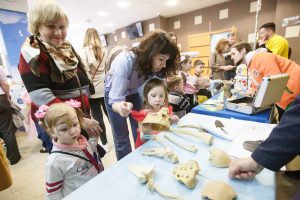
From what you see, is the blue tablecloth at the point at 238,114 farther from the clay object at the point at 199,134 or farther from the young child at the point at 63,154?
the young child at the point at 63,154

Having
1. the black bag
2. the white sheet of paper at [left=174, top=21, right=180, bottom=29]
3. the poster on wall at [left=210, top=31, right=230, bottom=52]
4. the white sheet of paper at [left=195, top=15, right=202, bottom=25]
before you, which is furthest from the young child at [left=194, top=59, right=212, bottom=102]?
the white sheet of paper at [left=174, top=21, right=180, bottom=29]

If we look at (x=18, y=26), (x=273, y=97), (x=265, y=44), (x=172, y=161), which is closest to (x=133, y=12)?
(x=18, y=26)

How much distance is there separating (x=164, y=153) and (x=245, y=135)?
496 mm

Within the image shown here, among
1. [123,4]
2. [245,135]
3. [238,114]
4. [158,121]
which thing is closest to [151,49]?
[158,121]

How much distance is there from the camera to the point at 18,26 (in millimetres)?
3268

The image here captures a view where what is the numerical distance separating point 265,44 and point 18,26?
166 inches

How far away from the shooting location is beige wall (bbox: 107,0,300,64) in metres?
4.01

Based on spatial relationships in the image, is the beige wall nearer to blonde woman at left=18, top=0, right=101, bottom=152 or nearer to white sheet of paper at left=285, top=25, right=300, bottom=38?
white sheet of paper at left=285, top=25, right=300, bottom=38

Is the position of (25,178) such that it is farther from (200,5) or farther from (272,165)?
(200,5)

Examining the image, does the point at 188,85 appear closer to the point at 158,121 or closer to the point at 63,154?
the point at 158,121

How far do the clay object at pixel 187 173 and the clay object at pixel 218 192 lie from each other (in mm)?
53

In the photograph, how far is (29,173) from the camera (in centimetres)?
209

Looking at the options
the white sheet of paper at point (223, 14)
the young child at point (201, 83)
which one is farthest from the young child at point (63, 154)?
the white sheet of paper at point (223, 14)

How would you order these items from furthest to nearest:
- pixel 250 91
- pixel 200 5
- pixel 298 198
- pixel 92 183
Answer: pixel 200 5 < pixel 250 91 < pixel 92 183 < pixel 298 198
